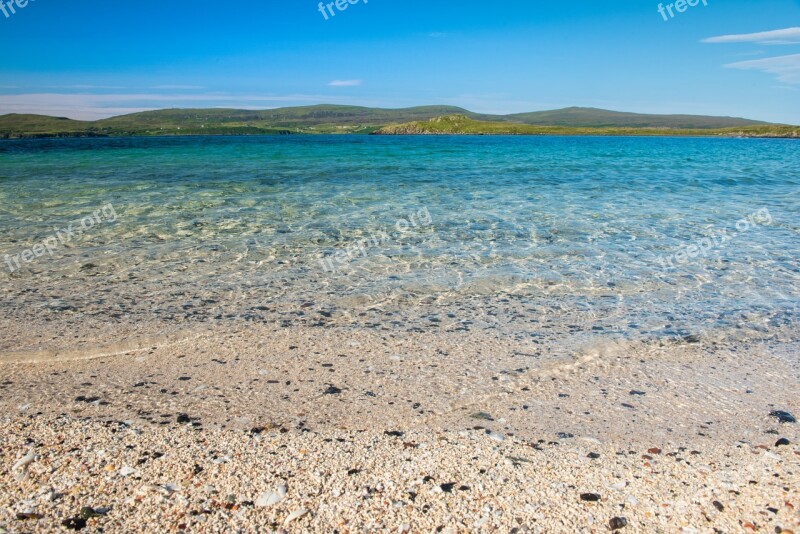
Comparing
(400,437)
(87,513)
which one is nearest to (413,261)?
(400,437)

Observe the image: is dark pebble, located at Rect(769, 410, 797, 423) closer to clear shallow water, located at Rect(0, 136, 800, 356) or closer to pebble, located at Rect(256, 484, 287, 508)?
clear shallow water, located at Rect(0, 136, 800, 356)

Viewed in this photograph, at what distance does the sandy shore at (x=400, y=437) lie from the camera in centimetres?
365

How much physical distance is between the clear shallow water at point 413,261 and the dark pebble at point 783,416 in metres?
→ 2.12

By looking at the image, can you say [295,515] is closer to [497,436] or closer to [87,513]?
[87,513]

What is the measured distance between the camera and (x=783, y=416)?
16.8 feet

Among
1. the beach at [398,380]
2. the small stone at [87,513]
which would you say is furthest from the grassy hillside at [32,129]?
the small stone at [87,513]

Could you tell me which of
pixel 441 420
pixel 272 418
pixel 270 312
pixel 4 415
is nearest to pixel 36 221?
pixel 270 312

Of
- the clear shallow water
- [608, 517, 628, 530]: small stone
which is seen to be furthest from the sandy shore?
the clear shallow water

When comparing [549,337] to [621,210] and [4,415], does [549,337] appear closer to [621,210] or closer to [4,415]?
[4,415]

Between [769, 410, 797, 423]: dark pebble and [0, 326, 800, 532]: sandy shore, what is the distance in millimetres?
67

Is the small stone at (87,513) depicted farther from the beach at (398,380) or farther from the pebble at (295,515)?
the pebble at (295,515)

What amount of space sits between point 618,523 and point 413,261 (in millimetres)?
7925

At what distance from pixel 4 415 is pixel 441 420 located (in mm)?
3946

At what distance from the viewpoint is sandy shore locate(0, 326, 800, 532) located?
3.65 metres
